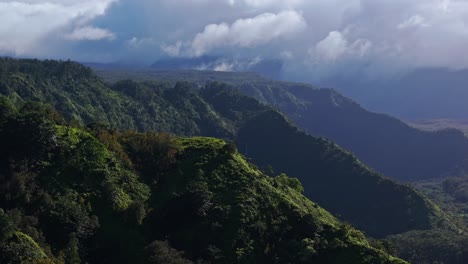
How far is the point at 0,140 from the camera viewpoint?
72875 millimetres

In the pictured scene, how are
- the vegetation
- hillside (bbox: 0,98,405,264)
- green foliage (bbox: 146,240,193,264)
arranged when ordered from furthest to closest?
hillside (bbox: 0,98,405,264) < the vegetation < green foliage (bbox: 146,240,193,264)

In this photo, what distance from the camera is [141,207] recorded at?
2598 inches

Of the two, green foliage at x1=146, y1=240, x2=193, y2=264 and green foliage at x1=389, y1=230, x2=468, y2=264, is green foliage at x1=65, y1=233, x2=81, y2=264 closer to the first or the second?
green foliage at x1=146, y1=240, x2=193, y2=264

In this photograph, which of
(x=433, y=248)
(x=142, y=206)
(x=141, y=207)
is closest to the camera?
(x=141, y=207)

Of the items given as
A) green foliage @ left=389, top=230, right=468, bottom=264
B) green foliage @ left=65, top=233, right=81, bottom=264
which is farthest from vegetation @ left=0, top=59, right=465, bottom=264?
green foliage @ left=389, top=230, right=468, bottom=264

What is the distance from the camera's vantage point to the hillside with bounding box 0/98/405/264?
202 feet

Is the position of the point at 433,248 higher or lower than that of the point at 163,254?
lower

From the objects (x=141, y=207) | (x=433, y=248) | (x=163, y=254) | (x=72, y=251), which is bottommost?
(x=433, y=248)

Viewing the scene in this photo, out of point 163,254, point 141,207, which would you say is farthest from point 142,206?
point 163,254

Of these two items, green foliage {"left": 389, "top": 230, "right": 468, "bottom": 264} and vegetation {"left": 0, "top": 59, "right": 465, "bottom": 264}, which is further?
green foliage {"left": 389, "top": 230, "right": 468, "bottom": 264}

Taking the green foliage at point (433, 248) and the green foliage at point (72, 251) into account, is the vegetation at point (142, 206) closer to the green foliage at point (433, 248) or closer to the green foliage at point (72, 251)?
the green foliage at point (72, 251)

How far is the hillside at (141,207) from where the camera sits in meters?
61.6

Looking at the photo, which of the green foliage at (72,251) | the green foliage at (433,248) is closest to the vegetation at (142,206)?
the green foliage at (72,251)

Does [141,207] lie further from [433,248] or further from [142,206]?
[433,248]
